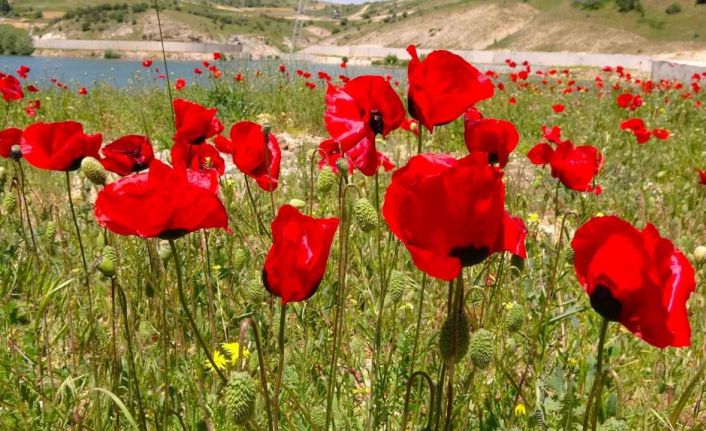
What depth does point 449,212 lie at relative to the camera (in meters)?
0.87

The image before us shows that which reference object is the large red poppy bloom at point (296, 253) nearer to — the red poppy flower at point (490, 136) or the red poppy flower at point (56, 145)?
the red poppy flower at point (490, 136)

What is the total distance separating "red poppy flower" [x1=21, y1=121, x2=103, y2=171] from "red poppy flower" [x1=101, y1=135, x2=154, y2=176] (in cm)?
6

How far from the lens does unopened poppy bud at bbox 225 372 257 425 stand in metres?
0.92

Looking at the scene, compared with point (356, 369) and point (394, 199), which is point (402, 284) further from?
point (394, 199)

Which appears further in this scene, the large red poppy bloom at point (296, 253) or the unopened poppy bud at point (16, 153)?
the unopened poppy bud at point (16, 153)

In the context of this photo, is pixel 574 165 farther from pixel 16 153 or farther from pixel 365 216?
pixel 16 153

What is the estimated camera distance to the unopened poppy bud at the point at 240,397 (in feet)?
3.02

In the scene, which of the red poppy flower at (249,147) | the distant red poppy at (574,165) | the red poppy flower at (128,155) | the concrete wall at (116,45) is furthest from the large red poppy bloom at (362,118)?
the concrete wall at (116,45)

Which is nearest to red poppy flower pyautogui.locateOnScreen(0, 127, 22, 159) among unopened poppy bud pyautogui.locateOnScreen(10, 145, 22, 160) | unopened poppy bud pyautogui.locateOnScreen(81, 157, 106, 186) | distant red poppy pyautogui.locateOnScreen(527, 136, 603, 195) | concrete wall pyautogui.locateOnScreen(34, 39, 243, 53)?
unopened poppy bud pyautogui.locateOnScreen(10, 145, 22, 160)

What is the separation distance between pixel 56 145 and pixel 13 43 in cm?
6851

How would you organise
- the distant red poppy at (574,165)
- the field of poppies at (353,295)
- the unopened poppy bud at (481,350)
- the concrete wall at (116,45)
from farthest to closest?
the concrete wall at (116,45), the distant red poppy at (574,165), the unopened poppy bud at (481,350), the field of poppies at (353,295)

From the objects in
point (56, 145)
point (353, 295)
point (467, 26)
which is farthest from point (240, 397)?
point (467, 26)

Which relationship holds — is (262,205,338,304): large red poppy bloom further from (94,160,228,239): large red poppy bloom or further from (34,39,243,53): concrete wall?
(34,39,243,53): concrete wall

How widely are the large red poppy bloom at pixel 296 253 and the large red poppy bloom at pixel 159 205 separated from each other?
131mm
